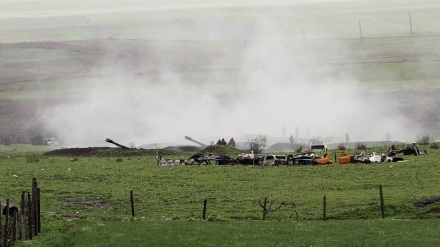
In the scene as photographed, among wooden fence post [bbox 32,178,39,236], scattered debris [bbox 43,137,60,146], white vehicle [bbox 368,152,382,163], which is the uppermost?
scattered debris [bbox 43,137,60,146]

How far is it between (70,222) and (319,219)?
9707 millimetres

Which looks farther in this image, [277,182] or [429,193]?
[277,182]

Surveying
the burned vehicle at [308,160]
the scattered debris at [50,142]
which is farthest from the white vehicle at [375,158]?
the scattered debris at [50,142]

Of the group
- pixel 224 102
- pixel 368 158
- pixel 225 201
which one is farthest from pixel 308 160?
pixel 224 102

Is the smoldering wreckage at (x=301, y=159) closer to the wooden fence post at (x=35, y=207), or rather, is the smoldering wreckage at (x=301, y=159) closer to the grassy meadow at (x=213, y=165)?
the grassy meadow at (x=213, y=165)

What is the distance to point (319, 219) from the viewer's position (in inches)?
1721

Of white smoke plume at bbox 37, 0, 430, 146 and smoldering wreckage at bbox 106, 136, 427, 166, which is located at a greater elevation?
white smoke plume at bbox 37, 0, 430, 146

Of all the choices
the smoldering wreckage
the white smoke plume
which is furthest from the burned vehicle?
the white smoke plume

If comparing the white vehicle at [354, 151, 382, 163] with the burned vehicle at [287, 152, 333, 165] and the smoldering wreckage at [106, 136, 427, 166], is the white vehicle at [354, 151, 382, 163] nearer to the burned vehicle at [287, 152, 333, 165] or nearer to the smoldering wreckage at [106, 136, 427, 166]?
the smoldering wreckage at [106, 136, 427, 166]

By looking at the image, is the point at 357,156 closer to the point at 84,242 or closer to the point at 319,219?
the point at 319,219

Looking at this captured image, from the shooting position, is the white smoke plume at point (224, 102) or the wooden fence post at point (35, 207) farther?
the white smoke plume at point (224, 102)

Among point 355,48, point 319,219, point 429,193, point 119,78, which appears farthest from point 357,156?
point 355,48

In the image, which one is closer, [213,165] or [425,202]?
[425,202]

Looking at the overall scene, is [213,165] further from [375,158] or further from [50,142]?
[50,142]
